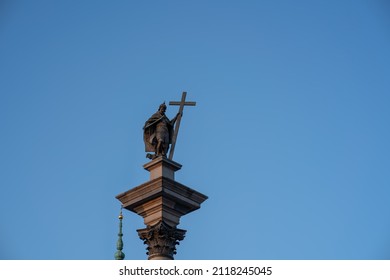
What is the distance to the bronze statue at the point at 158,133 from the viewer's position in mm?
40531

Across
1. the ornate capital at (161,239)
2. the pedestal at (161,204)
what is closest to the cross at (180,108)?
the pedestal at (161,204)

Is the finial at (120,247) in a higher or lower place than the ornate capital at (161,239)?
higher

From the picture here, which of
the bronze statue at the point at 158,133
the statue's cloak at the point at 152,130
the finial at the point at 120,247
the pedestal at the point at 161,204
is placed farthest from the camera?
the finial at the point at 120,247

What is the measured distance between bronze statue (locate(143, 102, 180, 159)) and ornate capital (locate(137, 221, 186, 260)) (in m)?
3.01

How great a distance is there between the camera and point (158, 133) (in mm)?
40688

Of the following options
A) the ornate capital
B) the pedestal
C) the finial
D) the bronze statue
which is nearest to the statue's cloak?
the bronze statue

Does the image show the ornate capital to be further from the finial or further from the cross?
the finial

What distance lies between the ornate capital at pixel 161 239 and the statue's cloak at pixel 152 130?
343 cm

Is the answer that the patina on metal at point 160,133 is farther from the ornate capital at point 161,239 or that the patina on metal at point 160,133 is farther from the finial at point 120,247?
the finial at point 120,247
